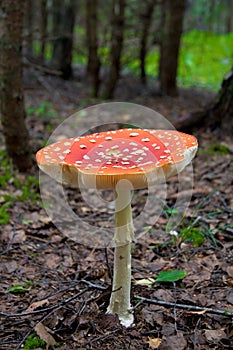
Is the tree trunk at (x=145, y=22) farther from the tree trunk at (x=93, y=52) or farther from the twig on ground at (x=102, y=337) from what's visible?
the twig on ground at (x=102, y=337)

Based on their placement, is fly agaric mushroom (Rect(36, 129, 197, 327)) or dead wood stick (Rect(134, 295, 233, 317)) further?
dead wood stick (Rect(134, 295, 233, 317))

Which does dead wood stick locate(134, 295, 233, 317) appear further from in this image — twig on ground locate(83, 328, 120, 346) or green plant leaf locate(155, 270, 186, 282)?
twig on ground locate(83, 328, 120, 346)

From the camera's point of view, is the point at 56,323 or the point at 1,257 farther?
the point at 1,257

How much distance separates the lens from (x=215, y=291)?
318 cm

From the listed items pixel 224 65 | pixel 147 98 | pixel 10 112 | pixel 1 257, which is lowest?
pixel 224 65

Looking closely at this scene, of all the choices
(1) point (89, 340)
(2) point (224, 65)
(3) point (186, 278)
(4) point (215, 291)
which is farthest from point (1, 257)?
(2) point (224, 65)

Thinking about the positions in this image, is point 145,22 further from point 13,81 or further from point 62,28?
point 13,81

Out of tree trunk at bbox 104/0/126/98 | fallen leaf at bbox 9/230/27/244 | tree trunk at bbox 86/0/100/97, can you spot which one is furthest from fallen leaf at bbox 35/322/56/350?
tree trunk at bbox 86/0/100/97

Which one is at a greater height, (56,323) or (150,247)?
(56,323)

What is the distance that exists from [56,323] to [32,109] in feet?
19.8

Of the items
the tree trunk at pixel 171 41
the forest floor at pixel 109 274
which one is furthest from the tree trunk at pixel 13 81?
the tree trunk at pixel 171 41

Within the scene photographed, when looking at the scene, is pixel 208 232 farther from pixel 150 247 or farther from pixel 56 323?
Result: pixel 56 323

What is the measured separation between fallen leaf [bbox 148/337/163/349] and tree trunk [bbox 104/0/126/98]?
733cm

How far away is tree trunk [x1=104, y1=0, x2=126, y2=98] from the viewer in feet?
28.6
